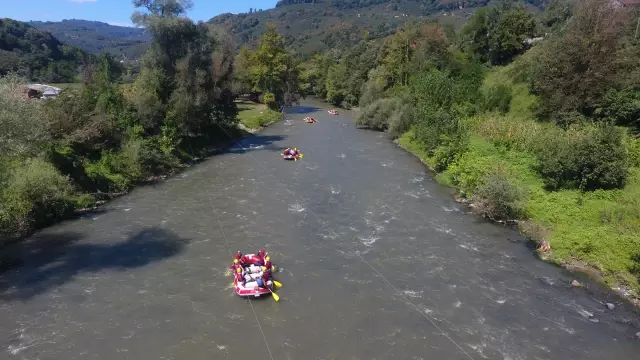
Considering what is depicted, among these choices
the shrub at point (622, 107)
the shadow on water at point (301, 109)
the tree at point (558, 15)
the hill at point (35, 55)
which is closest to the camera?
the shrub at point (622, 107)

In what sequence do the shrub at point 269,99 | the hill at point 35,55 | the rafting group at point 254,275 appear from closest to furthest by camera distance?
the rafting group at point 254,275, the shrub at point 269,99, the hill at point 35,55

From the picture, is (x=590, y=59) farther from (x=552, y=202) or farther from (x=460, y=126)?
(x=552, y=202)

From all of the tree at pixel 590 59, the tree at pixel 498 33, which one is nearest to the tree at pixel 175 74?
the tree at pixel 590 59

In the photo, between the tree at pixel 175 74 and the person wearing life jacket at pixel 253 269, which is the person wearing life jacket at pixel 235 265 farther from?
the tree at pixel 175 74

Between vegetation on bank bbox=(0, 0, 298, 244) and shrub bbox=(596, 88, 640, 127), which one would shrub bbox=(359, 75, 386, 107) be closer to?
vegetation on bank bbox=(0, 0, 298, 244)

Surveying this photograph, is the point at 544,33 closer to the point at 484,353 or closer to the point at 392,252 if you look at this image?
the point at 392,252
